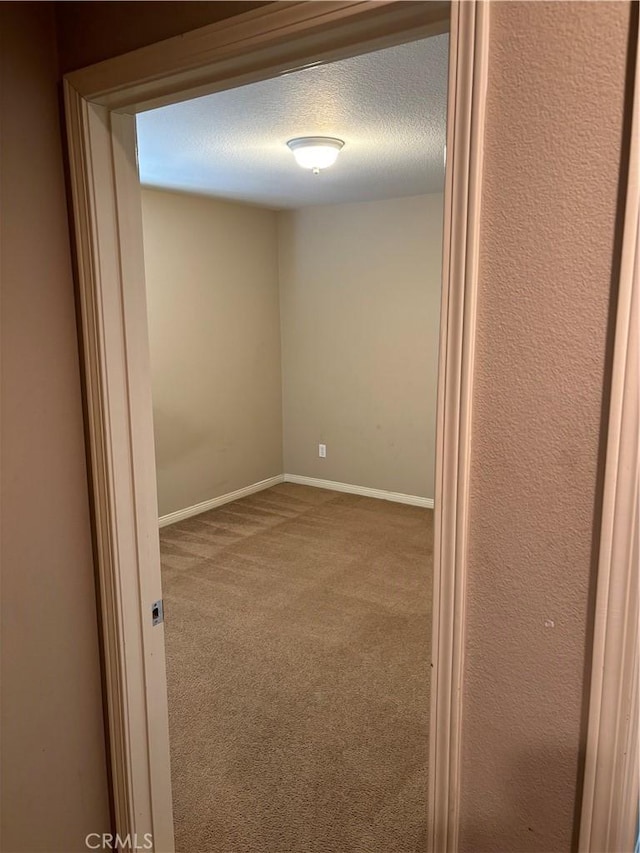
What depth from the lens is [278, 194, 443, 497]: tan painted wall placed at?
484cm

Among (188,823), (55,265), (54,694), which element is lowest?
(188,823)

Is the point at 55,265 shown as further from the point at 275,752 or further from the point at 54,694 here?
the point at 275,752

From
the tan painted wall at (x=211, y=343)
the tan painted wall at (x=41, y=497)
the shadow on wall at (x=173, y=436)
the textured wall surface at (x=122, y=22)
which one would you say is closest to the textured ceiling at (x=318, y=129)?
the tan painted wall at (x=211, y=343)

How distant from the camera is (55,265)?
4.34ft

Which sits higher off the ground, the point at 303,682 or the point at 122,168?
the point at 122,168

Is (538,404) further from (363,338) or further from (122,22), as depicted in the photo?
(363,338)

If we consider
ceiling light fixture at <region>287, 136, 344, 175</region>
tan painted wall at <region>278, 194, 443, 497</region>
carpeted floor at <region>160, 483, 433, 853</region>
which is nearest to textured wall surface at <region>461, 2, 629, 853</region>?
carpeted floor at <region>160, 483, 433, 853</region>

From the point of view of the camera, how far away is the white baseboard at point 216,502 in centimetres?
475

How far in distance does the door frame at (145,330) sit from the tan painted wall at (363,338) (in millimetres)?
3576

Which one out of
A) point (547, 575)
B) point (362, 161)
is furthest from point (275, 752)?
point (362, 161)

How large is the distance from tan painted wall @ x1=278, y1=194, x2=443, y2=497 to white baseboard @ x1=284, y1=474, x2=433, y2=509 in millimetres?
50

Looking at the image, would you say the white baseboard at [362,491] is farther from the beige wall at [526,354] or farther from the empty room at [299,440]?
the beige wall at [526,354]

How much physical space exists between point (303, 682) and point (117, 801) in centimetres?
133

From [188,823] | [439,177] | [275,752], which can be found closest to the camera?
[188,823]
